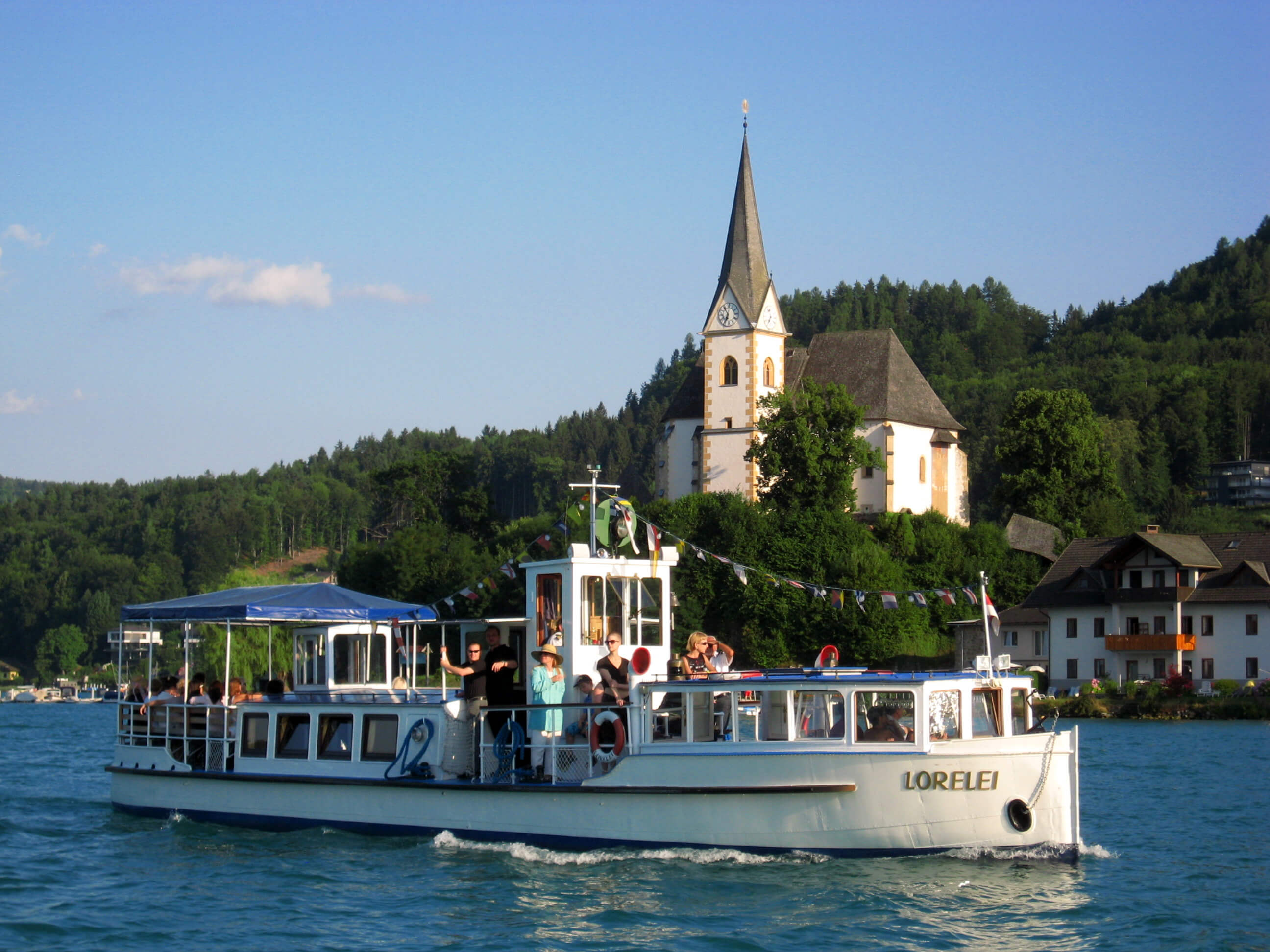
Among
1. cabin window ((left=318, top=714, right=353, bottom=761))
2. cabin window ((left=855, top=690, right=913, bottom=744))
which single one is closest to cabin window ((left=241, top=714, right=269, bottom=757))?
cabin window ((left=318, top=714, right=353, bottom=761))

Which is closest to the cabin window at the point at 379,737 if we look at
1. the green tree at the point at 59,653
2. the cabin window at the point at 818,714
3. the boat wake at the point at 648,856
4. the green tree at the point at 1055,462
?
the boat wake at the point at 648,856

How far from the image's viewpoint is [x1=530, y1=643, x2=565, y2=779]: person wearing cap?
2062 centimetres

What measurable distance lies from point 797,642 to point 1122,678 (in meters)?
14.5

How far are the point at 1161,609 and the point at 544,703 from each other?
49.2 meters

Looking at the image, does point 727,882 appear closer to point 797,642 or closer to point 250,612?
point 250,612

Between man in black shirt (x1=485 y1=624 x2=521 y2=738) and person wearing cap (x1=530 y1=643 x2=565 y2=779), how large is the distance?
1.88 feet

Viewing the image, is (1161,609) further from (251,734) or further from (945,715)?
(251,734)

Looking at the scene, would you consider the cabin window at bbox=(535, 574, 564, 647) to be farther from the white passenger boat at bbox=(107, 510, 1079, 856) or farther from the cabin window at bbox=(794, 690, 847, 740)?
the cabin window at bbox=(794, 690, 847, 740)

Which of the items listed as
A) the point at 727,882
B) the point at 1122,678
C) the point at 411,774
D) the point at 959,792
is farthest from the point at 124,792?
the point at 1122,678

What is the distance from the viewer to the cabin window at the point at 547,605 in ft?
73.0

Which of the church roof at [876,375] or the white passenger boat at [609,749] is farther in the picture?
the church roof at [876,375]

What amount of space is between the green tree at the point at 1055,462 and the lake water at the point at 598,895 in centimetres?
5929

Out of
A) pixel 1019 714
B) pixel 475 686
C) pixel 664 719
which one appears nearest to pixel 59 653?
pixel 475 686

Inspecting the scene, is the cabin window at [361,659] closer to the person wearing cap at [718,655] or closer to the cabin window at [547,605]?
the cabin window at [547,605]
